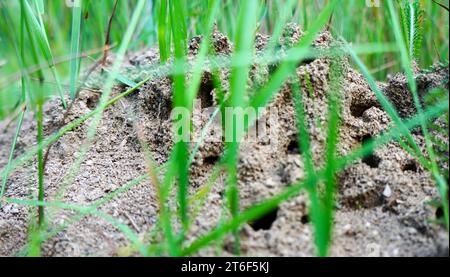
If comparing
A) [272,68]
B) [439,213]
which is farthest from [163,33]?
[439,213]

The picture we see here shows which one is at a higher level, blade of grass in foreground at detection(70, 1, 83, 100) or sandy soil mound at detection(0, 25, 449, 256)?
blade of grass in foreground at detection(70, 1, 83, 100)

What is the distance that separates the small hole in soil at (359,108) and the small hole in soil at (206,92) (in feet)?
1.10

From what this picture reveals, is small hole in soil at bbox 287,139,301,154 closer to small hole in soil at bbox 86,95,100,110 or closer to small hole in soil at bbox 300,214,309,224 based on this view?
small hole in soil at bbox 300,214,309,224

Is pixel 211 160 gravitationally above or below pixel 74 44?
below

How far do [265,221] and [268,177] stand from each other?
85 millimetres

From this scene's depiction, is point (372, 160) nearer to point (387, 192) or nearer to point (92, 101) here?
point (387, 192)

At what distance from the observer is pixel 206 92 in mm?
1283

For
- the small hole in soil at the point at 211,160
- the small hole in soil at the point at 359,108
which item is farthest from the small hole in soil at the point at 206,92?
the small hole in soil at the point at 359,108

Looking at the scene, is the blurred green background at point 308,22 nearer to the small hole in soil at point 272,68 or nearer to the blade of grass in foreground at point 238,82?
the small hole in soil at point 272,68

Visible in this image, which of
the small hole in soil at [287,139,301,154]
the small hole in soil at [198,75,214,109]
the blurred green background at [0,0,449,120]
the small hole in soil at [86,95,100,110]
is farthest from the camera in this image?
the blurred green background at [0,0,449,120]

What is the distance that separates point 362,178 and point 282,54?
319 mm

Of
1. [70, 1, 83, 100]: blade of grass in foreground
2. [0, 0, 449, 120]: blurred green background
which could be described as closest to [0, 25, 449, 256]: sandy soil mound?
[70, 1, 83, 100]: blade of grass in foreground

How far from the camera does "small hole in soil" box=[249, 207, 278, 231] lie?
1016 millimetres
